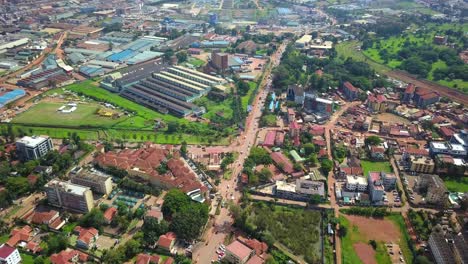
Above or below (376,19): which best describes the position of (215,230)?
below

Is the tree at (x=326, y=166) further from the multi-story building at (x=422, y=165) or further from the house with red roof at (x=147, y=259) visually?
the house with red roof at (x=147, y=259)

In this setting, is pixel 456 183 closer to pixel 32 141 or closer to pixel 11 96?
pixel 32 141

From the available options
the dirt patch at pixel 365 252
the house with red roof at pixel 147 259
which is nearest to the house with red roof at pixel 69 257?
the house with red roof at pixel 147 259

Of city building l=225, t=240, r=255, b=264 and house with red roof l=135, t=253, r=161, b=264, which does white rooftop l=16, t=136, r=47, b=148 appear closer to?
house with red roof l=135, t=253, r=161, b=264

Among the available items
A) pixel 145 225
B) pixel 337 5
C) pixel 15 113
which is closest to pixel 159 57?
pixel 15 113

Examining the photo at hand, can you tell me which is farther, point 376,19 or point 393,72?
point 376,19

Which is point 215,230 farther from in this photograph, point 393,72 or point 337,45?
point 337,45
